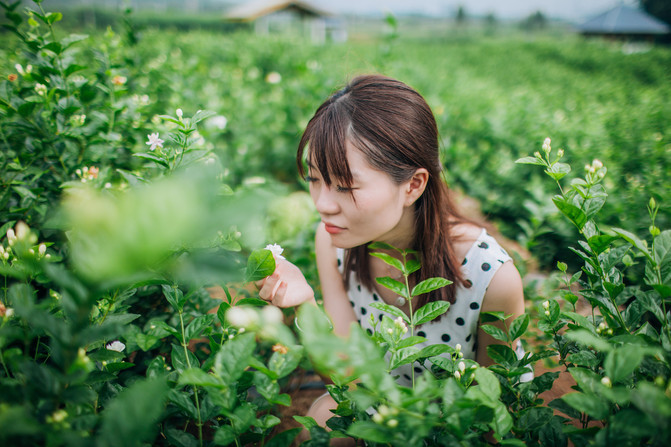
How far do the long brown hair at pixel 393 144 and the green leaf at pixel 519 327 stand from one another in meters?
0.51

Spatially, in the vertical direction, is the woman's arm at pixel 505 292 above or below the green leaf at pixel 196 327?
below

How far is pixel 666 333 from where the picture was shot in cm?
75

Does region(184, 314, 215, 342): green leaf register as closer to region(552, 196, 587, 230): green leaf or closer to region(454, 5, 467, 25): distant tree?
region(552, 196, 587, 230): green leaf

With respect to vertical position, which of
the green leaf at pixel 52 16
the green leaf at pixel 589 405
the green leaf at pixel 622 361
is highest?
the green leaf at pixel 52 16

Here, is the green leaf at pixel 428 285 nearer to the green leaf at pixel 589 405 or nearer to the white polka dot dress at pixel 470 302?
the green leaf at pixel 589 405

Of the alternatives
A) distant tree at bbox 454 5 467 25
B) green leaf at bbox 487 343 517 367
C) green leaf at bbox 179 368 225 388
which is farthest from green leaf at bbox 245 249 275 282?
distant tree at bbox 454 5 467 25

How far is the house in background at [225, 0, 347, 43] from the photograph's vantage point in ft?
81.7

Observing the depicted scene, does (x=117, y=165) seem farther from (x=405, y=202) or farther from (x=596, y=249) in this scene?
(x=596, y=249)

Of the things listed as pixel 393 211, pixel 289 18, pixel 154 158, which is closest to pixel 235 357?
pixel 154 158

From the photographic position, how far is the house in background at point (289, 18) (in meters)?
24.9

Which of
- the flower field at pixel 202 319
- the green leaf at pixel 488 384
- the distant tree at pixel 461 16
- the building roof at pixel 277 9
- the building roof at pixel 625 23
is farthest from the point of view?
the distant tree at pixel 461 16

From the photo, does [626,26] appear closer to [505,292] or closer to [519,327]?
[505,292]

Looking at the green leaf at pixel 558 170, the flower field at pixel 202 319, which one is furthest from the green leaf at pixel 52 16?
the green leaf at pixel 558 170

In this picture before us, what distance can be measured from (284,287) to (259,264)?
321 millimetres
